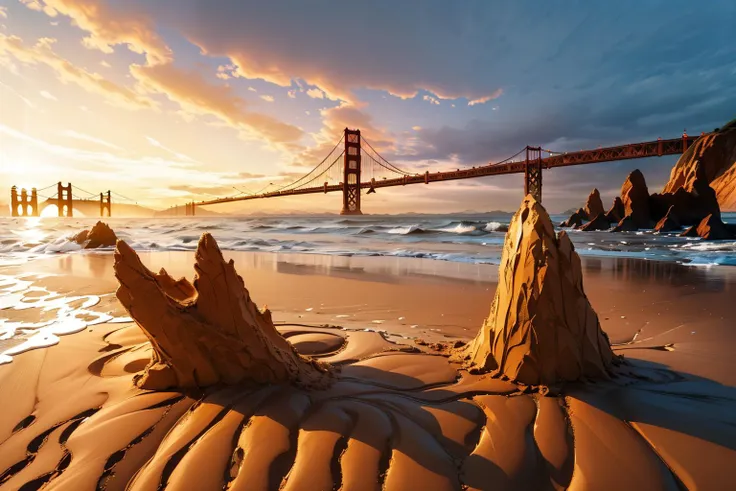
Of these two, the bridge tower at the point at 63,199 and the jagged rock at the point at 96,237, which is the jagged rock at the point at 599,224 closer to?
the jagged rock at the point at 96,237

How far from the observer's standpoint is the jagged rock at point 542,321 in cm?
176

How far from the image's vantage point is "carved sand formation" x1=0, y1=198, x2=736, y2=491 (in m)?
1.18

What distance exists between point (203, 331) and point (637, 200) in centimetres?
3490

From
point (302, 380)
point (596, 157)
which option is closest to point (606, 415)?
point (302, 380)

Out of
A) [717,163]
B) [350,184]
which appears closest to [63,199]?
[350,184]

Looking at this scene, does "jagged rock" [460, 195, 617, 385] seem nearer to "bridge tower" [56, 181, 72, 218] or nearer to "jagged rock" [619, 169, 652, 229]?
"jagged rock" [619, 169, 652, 229]

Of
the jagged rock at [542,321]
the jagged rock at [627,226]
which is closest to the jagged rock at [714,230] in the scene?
the jagged rock at [627,226]

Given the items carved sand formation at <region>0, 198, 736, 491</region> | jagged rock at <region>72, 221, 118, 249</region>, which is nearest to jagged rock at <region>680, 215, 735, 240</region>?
carved sand formation at <region>0, 198, 736, 491</region>

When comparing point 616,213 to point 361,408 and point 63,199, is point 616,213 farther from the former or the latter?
point 63,199

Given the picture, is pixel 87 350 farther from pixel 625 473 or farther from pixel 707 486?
pixel 707 486

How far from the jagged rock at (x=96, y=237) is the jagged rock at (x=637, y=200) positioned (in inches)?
1304

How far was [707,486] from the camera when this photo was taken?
1171mm

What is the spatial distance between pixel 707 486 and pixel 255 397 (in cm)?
168

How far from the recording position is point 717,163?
4756 centimetres
